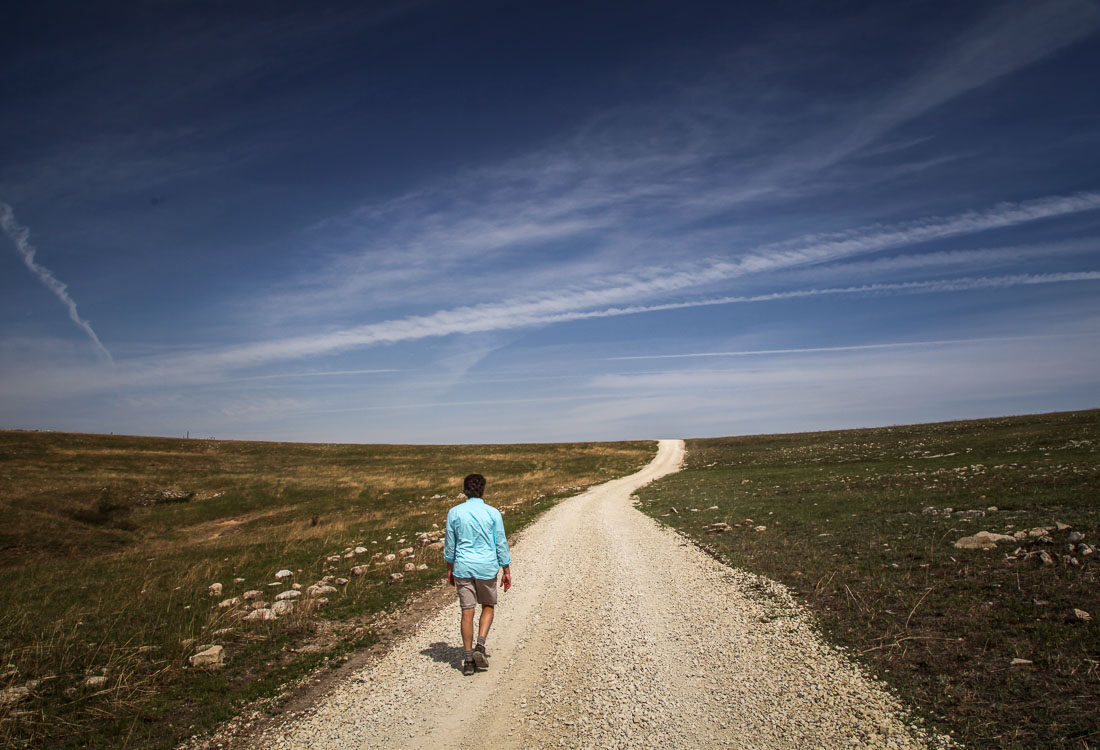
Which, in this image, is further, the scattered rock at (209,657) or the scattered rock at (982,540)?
the scattered rock at (982,540)

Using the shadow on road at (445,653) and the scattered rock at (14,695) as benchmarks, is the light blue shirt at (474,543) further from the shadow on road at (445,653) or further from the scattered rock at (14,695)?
the scattered rock at (14,695)

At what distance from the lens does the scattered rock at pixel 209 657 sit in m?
8.88

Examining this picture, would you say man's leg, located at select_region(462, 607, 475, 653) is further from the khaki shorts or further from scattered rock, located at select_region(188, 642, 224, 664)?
scattered rock, located at select_region(188, 642, 224, 664)

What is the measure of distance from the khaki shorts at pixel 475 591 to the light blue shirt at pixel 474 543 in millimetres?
107

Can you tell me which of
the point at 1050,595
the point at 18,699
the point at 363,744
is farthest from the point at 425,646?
the point at 1050,595

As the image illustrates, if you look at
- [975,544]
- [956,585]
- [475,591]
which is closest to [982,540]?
[975,544]

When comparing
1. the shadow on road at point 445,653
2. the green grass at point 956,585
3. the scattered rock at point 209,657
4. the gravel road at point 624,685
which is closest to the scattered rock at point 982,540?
the green grass at point 956,585

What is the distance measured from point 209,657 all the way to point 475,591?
4.90 meters

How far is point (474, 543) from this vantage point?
8.53 m

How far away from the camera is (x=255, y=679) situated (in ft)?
27.8

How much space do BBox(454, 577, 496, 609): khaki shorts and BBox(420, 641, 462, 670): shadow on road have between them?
951mm

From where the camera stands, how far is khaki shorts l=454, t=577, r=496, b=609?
8.46 m

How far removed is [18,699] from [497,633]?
23.6 ft

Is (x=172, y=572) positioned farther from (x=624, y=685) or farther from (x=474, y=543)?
(x=624, y=685)
